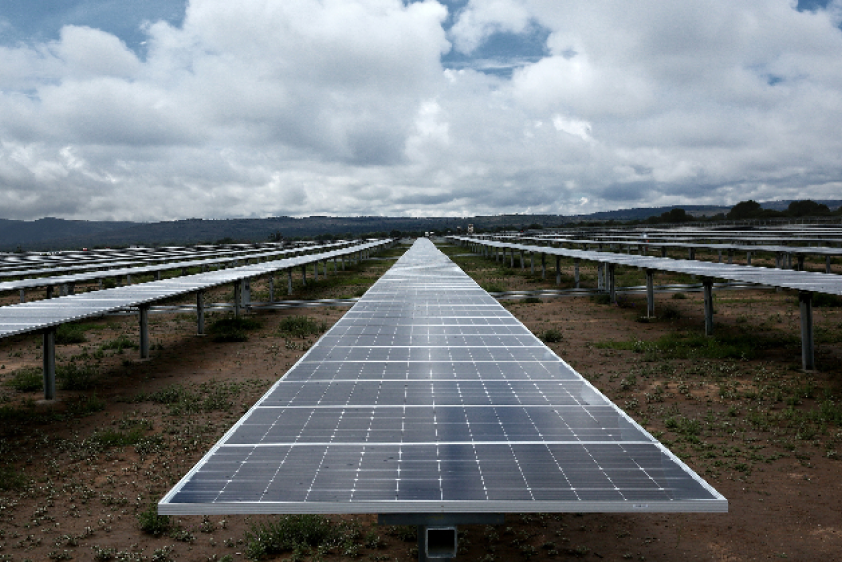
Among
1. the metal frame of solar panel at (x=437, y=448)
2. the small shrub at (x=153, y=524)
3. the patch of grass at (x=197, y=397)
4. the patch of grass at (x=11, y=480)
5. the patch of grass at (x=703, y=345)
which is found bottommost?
the small shrub at (x=153, y=524)

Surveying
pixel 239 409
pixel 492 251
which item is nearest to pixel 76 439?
pixel 239 409

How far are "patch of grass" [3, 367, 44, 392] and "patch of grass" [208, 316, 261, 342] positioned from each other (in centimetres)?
634

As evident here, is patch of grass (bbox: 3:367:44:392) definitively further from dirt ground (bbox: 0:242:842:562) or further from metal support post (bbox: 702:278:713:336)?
metal support post (bbox: 702:278:713:336)

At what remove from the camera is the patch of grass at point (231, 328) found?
23.0 m

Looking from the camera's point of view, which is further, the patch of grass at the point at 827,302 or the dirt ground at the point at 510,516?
the patch of grass at the point at 827,302

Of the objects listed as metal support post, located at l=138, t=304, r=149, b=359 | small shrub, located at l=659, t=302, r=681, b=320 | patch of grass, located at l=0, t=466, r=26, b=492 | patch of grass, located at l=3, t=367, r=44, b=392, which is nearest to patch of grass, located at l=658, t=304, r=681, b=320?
small shrub, located at l=659, t=302, r=681, b=320

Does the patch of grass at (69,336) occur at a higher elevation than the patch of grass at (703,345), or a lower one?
higher

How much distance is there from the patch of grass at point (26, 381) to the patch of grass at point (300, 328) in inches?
336

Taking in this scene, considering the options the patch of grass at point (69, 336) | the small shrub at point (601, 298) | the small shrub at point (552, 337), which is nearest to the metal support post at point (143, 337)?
the patch of grass at point (69, 336)

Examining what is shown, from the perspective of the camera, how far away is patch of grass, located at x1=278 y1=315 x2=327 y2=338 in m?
23.5

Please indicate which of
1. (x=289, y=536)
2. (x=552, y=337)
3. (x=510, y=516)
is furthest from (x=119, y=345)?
(x=510, y=516)

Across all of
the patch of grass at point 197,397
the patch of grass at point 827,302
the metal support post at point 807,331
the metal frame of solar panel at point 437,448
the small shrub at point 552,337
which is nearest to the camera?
the metal frame of solar panel at point 437,448

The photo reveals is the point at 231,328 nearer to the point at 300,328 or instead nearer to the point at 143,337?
the point at 300,328

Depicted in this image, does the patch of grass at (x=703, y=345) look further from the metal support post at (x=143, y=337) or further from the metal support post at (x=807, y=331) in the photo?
the metal support post at (x=143, y=337)
